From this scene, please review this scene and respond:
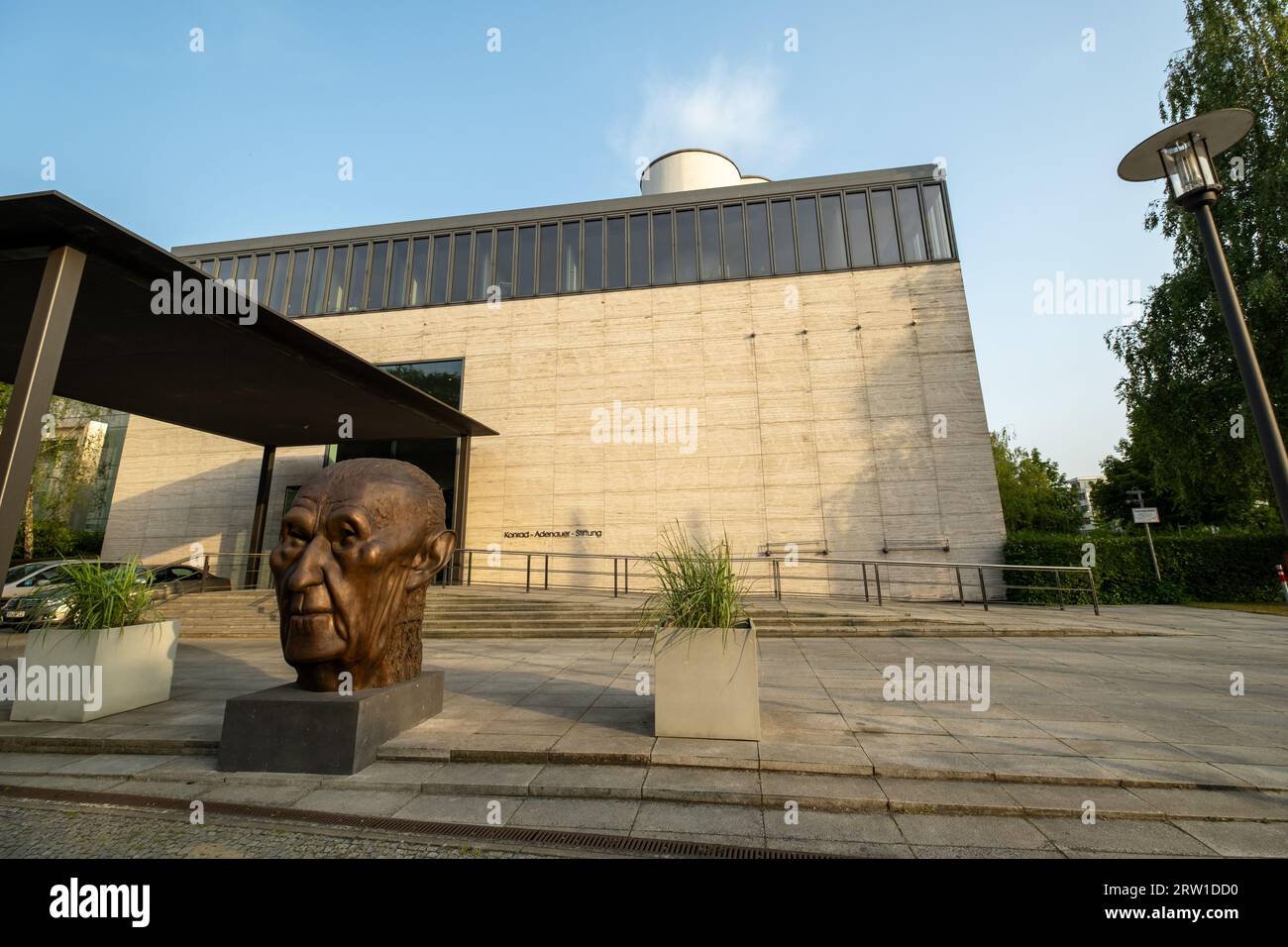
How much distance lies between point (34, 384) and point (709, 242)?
17.7 meters

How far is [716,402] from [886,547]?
697 centimetres

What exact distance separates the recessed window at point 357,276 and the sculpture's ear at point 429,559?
19660 mm

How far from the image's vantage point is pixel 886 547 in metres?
15.9

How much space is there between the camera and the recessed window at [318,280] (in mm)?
20906

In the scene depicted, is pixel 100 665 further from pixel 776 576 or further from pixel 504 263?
pixel 504 263

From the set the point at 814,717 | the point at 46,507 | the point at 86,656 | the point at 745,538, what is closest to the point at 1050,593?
the point at 745,538

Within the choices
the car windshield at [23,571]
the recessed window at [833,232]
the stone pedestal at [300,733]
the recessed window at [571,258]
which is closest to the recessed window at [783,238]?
the recessed window at [833,232]

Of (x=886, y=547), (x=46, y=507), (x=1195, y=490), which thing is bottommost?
(x=886, y=547)

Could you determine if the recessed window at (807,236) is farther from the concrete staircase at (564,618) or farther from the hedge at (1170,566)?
the concrete staircase at (564,618)

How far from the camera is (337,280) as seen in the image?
2109 cm

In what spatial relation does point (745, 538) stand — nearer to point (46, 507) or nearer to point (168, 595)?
point (168, 595)

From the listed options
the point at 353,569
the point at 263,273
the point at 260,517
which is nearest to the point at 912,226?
the point at 353,569

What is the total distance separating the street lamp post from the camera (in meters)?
3.98
